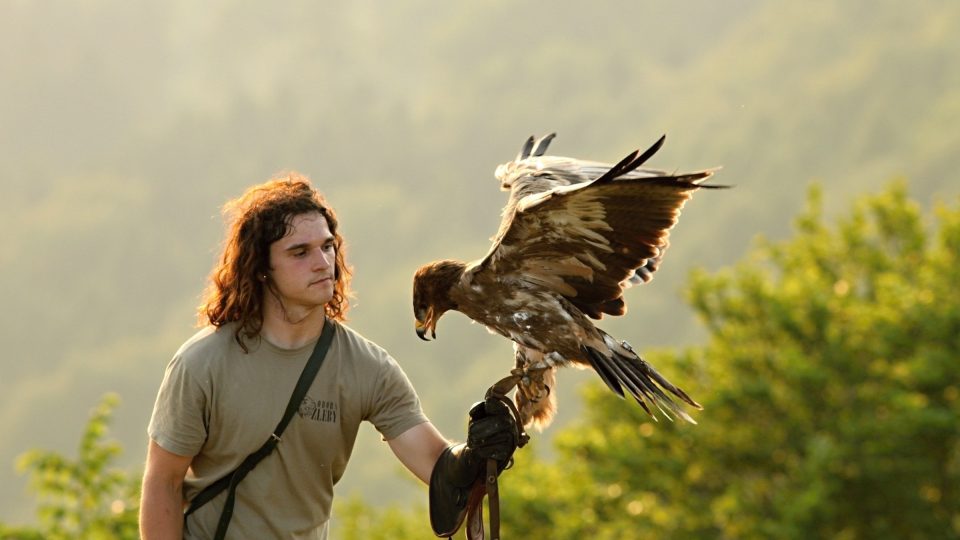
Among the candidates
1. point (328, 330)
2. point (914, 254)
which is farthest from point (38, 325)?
point (328, 330)

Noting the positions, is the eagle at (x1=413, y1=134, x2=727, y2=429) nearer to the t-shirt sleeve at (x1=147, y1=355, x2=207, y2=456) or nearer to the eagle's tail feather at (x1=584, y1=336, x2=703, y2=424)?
the eagle's tail feather at (x1=584, y1=336, x2=703, y2=424)

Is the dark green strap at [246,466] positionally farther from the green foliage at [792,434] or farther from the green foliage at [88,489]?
the green foliage at [792,434]

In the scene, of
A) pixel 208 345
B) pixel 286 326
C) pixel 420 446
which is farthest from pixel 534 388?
pixel 208 345

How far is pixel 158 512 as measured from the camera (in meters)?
4.23

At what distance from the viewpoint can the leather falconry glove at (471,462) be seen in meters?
4.50

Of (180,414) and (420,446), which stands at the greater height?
(180,414)

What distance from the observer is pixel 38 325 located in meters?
140

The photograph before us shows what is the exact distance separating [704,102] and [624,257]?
13343 centimetres

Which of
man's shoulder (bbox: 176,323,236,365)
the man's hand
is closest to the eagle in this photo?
the man's hand

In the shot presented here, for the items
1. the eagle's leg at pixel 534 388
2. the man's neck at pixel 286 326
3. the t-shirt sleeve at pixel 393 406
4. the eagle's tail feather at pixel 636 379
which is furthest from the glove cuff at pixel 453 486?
the man's neck at pixel 286 326

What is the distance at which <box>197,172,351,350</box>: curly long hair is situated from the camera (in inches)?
172

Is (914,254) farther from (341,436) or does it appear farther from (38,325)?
(38,325)

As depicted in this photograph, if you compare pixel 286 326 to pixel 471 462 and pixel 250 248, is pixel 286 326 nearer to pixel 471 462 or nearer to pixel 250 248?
pixel 250 248

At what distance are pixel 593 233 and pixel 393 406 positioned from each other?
95 cm
